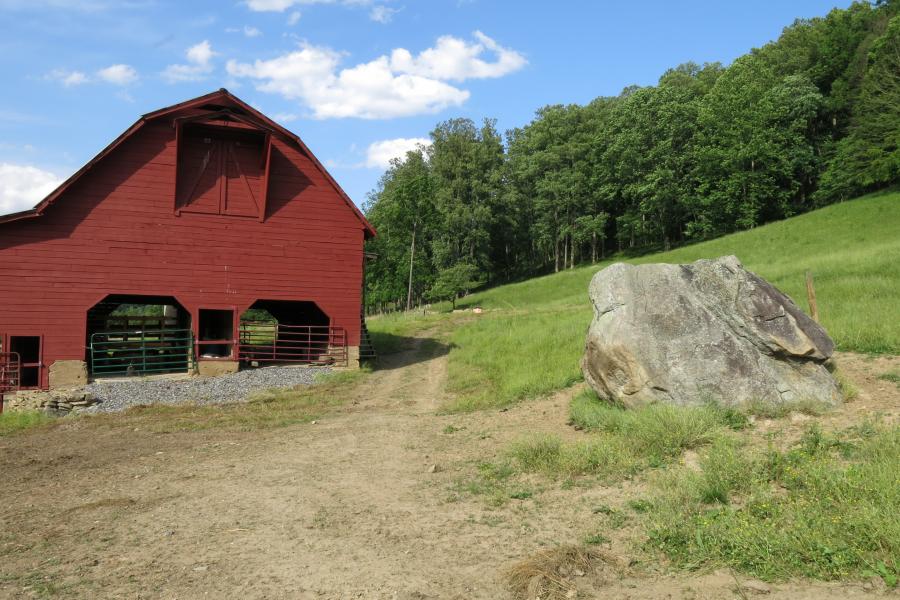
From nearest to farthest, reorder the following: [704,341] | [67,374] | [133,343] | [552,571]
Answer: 1. [552,571]
2. [704,341]
3. [67,374]
4. [133,343]

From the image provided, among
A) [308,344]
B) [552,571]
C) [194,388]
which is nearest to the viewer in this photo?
[552,571]

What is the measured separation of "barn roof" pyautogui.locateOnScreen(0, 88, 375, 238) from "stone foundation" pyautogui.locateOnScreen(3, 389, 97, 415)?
17.9 feet

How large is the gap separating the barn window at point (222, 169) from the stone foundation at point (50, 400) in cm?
699

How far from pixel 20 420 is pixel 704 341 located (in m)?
16.8

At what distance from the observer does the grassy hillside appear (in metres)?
15.1

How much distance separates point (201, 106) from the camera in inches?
869

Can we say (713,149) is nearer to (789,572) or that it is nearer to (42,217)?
(42,217)

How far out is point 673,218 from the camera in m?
61.4

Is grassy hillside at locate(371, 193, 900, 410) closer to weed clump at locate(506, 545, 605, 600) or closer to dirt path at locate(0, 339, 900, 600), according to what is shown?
dirt path at locate(0, 339, 900, 600)

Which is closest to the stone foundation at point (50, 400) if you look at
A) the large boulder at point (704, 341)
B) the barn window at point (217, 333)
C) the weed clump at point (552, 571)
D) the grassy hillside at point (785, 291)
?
the barn window at point (217, 333)

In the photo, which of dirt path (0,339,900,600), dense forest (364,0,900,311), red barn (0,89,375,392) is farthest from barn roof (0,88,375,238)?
dense forest (364,0,900,311)

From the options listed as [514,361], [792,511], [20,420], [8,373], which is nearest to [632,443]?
[792,511]

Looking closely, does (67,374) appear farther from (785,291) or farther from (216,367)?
(785,291)

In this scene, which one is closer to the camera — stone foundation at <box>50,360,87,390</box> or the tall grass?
the tall grass
